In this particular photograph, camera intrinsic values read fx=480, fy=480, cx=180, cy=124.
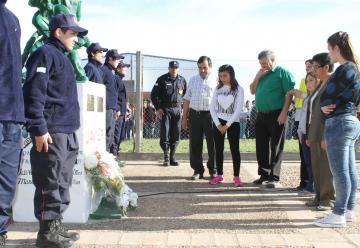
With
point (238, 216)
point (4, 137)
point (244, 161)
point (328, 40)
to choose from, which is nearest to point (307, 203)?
point (238, 216)

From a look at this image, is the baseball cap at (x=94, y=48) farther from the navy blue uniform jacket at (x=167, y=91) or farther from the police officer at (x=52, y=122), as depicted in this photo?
the police officer at (x=52, y=122)

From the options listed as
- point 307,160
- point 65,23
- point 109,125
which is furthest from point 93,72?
point 307,160

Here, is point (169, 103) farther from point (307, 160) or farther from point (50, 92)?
point (50, 92)

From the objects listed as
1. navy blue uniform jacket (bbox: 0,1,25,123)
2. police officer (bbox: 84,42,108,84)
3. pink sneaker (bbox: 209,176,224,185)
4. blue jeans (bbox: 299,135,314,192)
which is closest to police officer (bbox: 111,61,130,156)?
police officer (bbox: 84,42,108,84)

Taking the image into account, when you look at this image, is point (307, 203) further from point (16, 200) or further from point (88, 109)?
point (16, 200)

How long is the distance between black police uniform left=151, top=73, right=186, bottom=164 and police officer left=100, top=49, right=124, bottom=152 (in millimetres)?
1102

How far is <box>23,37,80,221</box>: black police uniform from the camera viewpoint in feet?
12.7

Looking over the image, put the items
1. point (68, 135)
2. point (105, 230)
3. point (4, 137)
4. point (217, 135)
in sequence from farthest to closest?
point (217, 135) < point (105, 230) < point (68, 135) < point (4, 137)

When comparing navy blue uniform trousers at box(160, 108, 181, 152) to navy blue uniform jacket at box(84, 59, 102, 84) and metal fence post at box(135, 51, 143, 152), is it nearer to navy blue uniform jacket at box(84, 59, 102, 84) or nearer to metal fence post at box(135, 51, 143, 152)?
metal fence post at box(135, 51, 143, 152)

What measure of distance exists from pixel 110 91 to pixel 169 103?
1.60 metres

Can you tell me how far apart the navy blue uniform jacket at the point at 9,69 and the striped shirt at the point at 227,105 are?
13.9 feet

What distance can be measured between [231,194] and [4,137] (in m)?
3.86

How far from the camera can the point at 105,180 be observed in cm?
512

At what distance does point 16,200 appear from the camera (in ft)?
16.5
